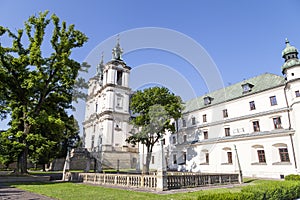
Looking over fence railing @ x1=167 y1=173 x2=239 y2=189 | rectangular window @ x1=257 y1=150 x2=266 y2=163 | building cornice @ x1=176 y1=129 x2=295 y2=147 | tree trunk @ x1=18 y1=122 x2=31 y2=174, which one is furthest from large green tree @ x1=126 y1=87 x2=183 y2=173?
tree trunk @ x1=18 y1=122 x2=31 y2=174

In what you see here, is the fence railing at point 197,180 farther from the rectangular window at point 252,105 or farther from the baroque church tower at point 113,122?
the baroque church tower at point 113,122

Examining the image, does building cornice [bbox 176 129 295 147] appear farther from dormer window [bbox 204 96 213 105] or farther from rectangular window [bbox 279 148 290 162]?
dormer window [bbox 204 96 213 105]

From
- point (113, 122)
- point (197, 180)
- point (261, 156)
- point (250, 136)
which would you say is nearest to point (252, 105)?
point (250, 136)

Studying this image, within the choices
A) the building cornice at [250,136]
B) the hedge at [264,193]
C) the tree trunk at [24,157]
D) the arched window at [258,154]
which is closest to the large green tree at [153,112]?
the building cornice at [250,136]

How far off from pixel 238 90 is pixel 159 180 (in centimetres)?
2359

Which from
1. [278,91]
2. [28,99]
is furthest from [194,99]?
[28,99]

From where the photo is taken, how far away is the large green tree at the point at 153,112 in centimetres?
2848

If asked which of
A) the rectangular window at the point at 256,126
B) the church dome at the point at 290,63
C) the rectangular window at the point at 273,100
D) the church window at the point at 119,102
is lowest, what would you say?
the rectangular window at the point at 256,126

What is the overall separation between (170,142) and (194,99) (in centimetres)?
993

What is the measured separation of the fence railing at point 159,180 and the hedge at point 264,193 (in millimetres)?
5043

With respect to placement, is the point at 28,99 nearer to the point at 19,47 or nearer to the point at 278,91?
the point at 19,47

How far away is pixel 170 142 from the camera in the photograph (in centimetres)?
4028

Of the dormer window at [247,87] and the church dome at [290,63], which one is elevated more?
the church dome at [290,63]

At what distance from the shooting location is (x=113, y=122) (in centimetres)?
4312
